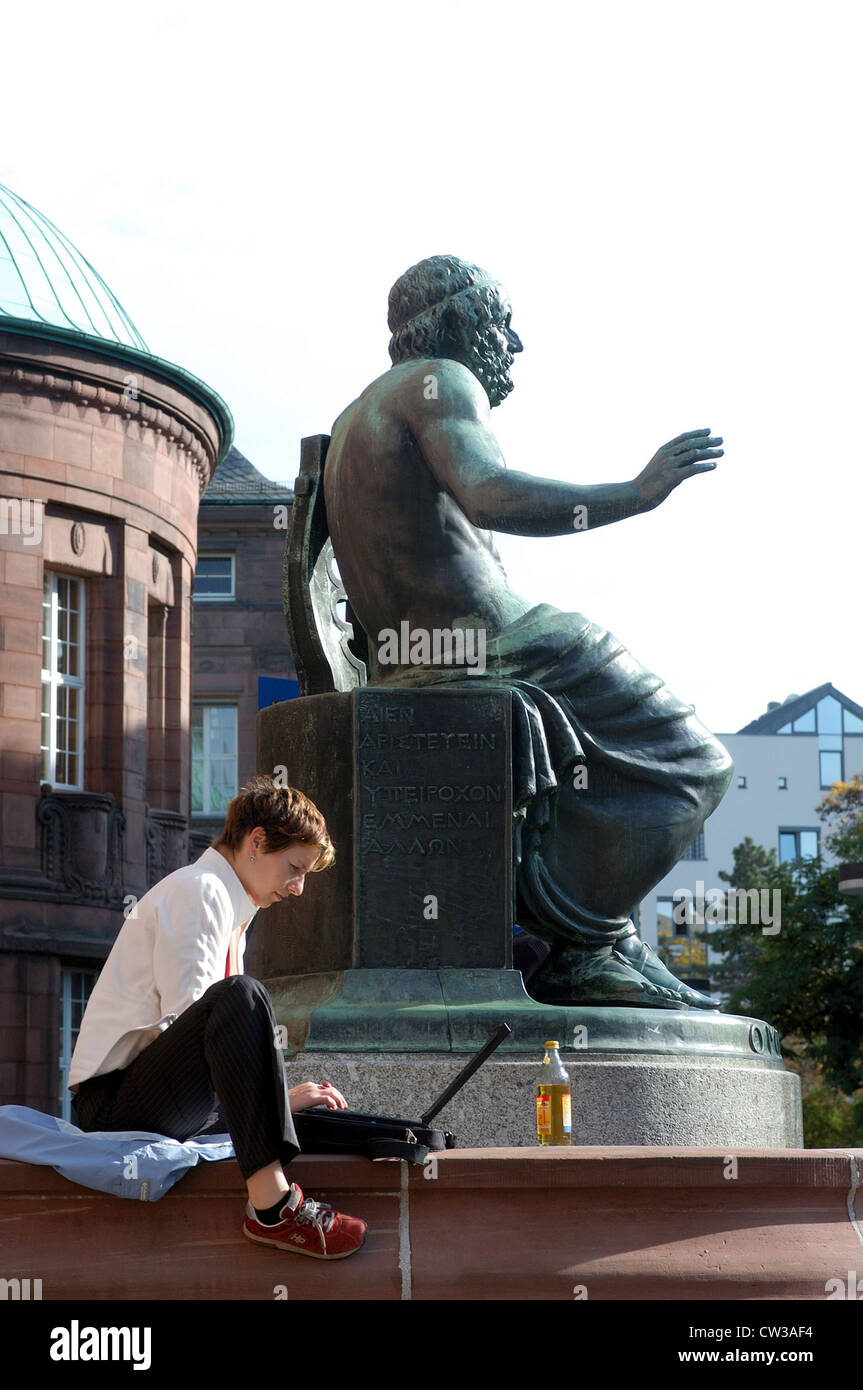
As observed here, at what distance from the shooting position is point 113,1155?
5.94 meters

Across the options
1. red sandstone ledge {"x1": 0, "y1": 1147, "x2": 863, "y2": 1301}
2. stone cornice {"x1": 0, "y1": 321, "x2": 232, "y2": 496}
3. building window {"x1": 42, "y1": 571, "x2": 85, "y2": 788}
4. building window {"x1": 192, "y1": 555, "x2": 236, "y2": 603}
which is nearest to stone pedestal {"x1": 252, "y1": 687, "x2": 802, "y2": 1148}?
red sandstone ledge {"x1": 0, "y1": 1147, "x2": 863, "y2": 1301}

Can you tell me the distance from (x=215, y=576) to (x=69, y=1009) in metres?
17.1

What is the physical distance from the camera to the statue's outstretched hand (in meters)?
8.03

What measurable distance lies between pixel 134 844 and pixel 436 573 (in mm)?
25372

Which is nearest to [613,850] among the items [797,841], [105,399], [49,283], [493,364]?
[493,364]

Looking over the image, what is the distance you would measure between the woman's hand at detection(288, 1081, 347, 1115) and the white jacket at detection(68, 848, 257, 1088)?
372 mm

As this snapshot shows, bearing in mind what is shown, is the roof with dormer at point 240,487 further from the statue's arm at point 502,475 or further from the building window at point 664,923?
the statue's arm at point 502,475

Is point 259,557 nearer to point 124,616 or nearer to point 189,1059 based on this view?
point 124,616

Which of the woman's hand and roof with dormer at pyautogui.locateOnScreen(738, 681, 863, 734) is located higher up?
roof with dormer at pyautogui.locateOnScreen(738, 681, 863, 734)

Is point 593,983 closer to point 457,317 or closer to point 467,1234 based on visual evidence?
point 467,1234

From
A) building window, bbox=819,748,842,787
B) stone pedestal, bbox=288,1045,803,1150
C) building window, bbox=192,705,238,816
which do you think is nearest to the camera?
stone pedestal, bbox=288,1045,803,1150

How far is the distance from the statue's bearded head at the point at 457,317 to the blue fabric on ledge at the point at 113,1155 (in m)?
3.99

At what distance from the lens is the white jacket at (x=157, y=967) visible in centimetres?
604

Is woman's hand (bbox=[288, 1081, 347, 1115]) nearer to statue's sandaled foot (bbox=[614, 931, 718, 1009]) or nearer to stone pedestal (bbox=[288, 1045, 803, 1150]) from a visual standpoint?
stone pedestal (bbox=[288, 1045, 803, 1150])
